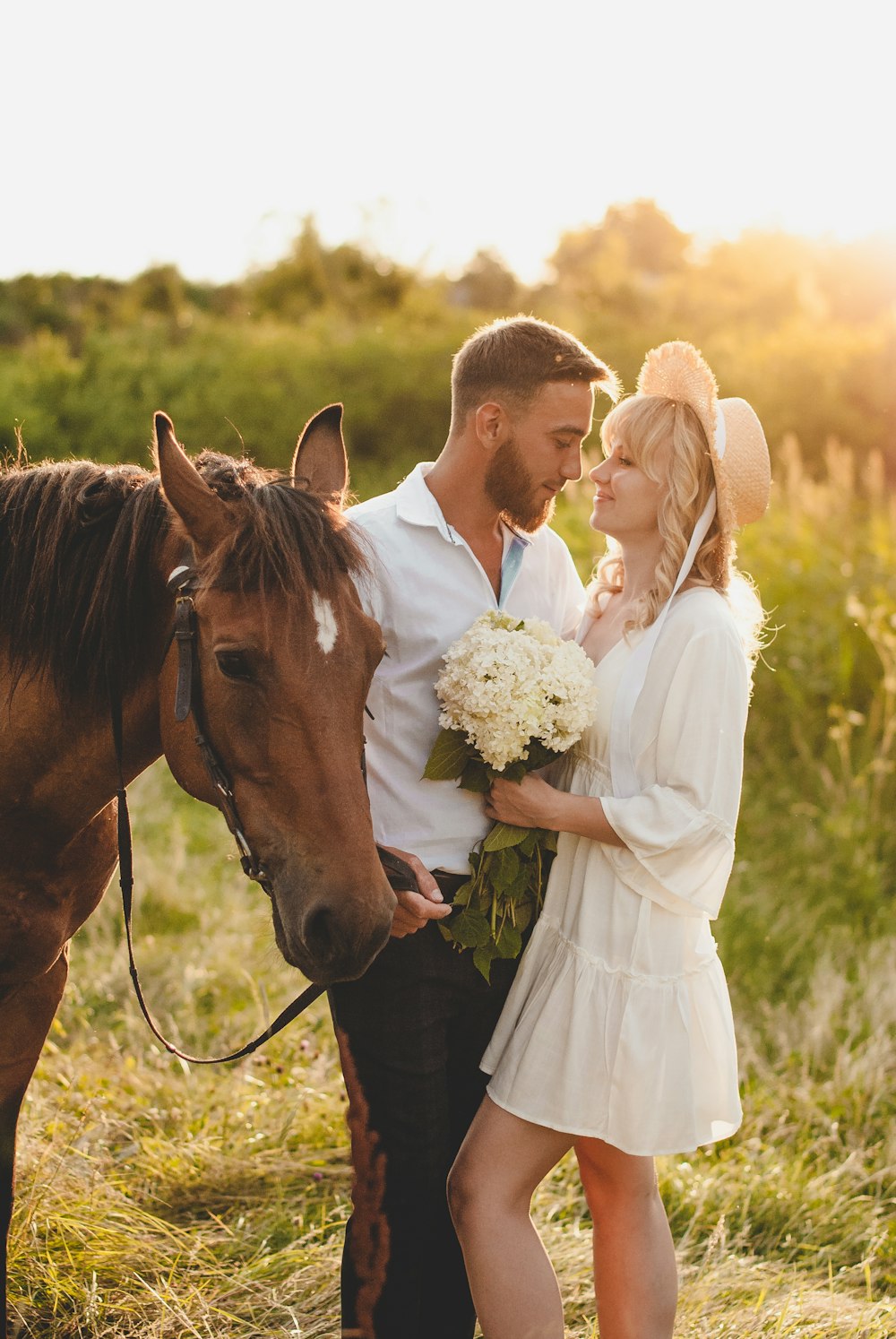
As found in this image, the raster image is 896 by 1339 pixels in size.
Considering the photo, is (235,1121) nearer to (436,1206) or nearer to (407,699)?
(436,1206)

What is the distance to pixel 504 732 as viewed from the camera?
2.37m

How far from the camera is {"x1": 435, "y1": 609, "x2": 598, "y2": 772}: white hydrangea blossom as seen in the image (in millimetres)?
2342

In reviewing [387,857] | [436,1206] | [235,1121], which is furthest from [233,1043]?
[387,857]

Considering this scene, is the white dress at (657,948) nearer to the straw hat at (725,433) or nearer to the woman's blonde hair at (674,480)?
the woman's blonde hair at (674,480)

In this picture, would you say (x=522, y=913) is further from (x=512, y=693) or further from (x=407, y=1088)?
(x=512, y=693)

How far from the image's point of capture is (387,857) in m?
2.36

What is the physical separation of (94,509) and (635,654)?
49.0 inches

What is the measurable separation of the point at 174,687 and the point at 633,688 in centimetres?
103

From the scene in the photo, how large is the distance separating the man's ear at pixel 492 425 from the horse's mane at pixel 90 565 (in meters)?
0.66

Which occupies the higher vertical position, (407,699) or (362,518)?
(362,518)

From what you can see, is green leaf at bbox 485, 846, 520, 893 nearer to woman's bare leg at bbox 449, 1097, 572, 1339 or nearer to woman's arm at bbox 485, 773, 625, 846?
woman's arm at bbox 485, 773, 625, 846

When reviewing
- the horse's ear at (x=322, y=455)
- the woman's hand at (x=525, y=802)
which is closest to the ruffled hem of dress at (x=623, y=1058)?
the woman's hand at (x=525, y=802)

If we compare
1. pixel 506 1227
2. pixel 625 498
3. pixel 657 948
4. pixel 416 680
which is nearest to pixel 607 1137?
pixel 506 1227

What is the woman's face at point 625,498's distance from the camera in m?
2.63
